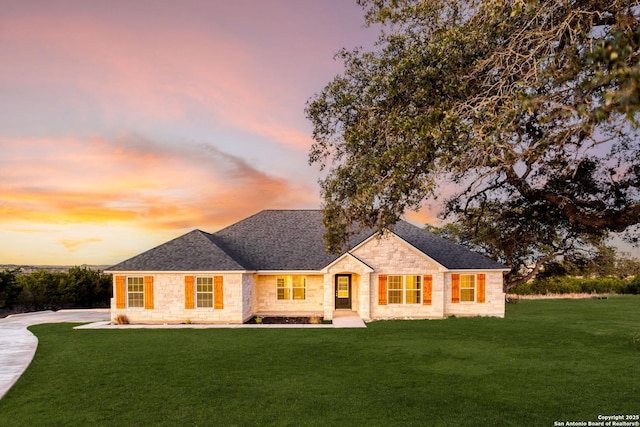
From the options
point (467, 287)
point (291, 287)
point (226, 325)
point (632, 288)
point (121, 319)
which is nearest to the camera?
→ point (226, 325)

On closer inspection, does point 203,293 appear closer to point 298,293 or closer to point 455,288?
point 298,293

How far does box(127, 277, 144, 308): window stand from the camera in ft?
71.6

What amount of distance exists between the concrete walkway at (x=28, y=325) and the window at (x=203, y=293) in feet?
4.21

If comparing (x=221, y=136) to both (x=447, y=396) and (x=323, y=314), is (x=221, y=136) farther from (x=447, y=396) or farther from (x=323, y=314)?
(x=447, y=396)

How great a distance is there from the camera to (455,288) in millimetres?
23250

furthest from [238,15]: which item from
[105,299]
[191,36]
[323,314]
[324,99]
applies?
[105,299]

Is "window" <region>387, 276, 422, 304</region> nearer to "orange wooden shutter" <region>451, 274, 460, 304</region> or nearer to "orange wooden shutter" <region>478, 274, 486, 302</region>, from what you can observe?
"orange wooden shutter" <region>451, 274, 460, 304</region>

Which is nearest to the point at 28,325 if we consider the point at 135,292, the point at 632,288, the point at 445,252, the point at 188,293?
the point at 135,292

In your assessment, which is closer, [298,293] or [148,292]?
[148,292]

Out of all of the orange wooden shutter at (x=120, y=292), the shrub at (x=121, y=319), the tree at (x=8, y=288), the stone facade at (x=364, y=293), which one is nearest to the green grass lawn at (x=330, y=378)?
the shrub at (x=121, y=319)

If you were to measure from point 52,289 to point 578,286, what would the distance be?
144 feet

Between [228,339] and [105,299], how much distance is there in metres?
17.6

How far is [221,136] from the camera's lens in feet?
69.4

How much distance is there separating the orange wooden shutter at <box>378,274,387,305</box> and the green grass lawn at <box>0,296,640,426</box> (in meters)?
3.86
